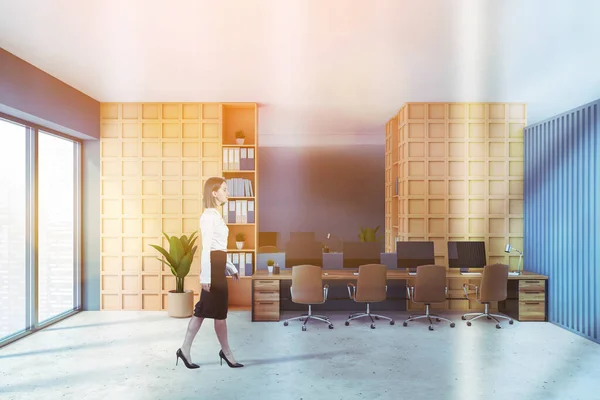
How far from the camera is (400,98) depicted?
6.71 m

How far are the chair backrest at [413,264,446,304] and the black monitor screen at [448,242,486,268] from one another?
693 millimetres

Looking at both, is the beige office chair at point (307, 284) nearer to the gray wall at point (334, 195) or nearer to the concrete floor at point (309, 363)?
the concrete floor at point (309, 363)

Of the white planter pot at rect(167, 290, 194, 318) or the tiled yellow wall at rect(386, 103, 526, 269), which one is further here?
the tiled yellow wall at rect(386, 103, 526, 269)

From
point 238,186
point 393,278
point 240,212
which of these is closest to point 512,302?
point 393,278

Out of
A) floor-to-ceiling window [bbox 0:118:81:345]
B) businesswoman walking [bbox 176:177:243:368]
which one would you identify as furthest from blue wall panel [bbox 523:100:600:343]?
floor-to-ceiling window [bbox 0:118:81:345]

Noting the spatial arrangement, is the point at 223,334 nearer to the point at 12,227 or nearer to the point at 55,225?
the point at 12,227

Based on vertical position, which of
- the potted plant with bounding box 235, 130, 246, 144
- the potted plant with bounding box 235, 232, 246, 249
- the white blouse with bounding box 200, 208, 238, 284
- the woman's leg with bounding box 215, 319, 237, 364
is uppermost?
the potted plant with bounding box 235, 130, 246, 144

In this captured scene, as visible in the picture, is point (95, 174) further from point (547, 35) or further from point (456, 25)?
point (547, 35)

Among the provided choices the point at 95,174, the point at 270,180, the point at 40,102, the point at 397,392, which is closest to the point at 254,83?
the point at 40,102

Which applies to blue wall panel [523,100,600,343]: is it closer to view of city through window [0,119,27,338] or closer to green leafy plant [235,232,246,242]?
green leafy plant [235,232,246,242]

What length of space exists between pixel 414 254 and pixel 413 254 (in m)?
0.01

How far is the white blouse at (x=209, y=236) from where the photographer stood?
3.95 meters

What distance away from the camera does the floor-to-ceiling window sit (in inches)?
204

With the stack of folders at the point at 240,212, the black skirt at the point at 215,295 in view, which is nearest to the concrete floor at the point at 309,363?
the black skirt at the point at 215,295
